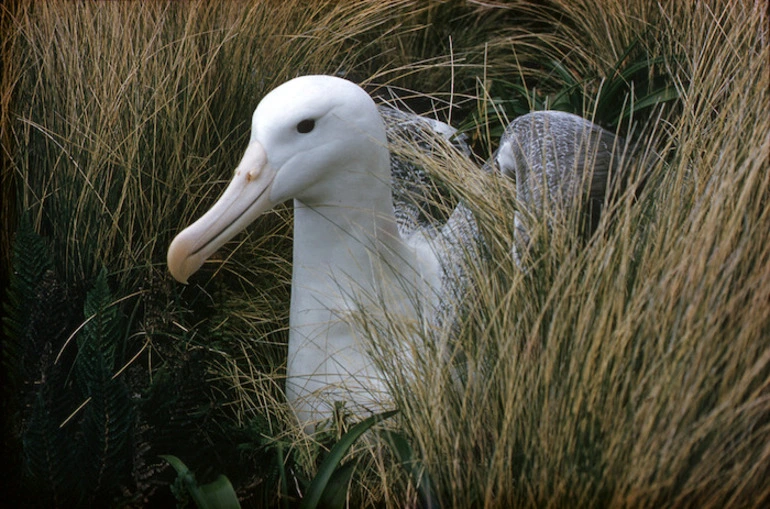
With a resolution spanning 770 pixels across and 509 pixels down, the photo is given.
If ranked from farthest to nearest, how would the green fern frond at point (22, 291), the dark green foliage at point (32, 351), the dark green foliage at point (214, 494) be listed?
the green fern frond at point (22, 291) < the dark green foliage at point (32, 351) < the dark green foliage at point (214, 494)

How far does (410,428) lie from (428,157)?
2.44 feet

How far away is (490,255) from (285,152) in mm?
513

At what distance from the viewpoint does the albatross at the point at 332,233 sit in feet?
7.43

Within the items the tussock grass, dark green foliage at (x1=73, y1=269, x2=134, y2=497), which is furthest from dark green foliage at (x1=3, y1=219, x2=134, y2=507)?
the tussock grass

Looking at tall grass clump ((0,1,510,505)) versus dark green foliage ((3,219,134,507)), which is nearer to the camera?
dark green foliage ((3,219,134,507))

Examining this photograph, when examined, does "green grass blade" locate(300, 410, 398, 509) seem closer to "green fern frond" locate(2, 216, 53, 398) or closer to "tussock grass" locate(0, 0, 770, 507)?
"tussock grass" locate(0, 0, 770, 507)

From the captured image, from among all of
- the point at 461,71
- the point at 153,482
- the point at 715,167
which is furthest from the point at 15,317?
the point at 461,71

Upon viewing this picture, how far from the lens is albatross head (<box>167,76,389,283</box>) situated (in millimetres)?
2250

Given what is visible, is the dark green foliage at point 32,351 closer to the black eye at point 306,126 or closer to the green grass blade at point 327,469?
the green grass blade at point 327,469

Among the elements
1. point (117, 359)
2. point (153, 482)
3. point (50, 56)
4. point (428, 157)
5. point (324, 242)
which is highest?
point (50, 56)

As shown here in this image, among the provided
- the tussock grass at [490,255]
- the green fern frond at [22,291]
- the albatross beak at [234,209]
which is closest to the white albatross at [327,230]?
the albatross beak at [234,209]

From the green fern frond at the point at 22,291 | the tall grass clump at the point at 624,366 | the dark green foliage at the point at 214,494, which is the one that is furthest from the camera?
the green fern frond at the point at 22,291

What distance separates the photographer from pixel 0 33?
3.39 m

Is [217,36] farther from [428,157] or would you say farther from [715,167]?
[715,167]
